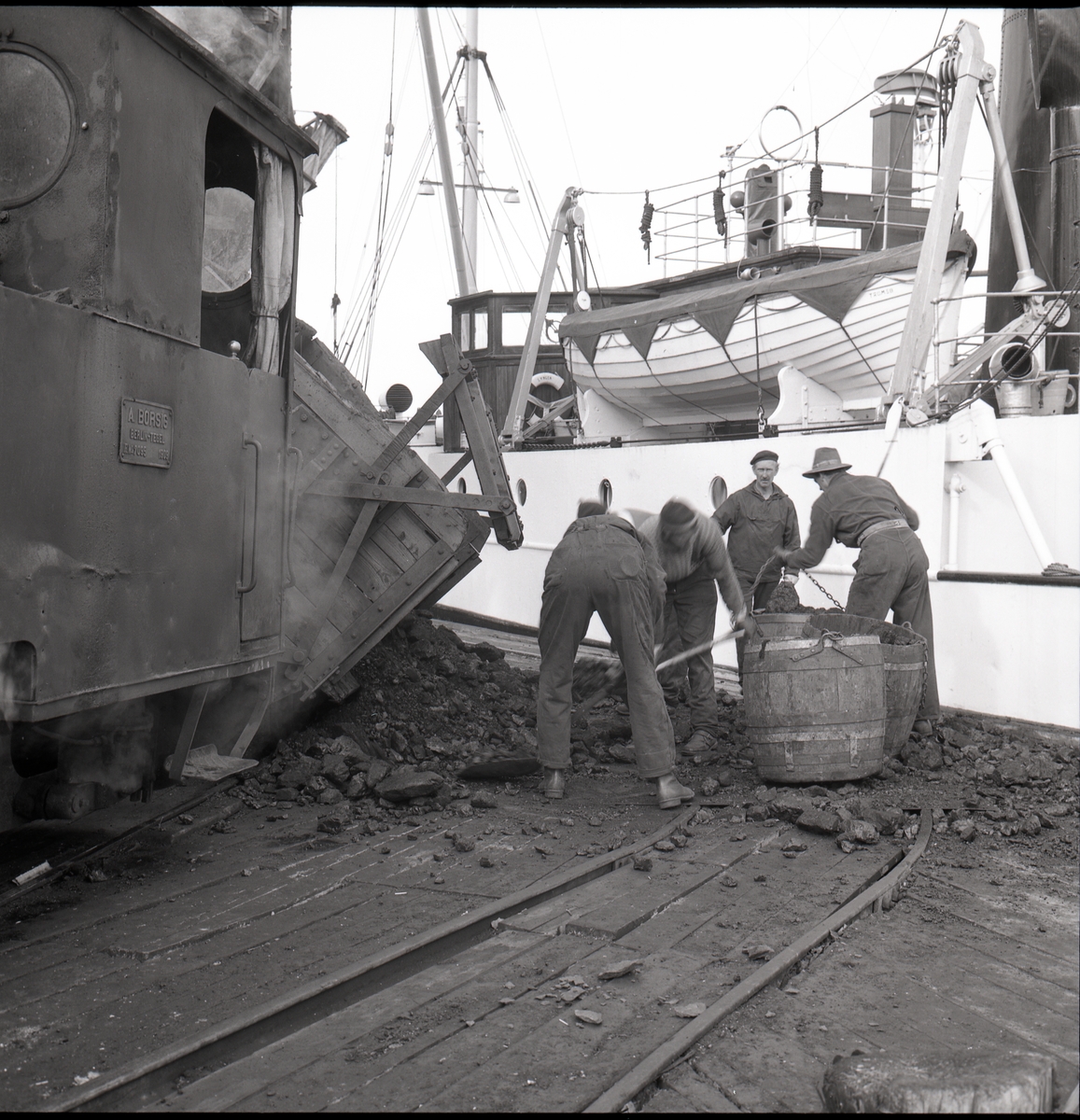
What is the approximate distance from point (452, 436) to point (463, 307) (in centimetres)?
197

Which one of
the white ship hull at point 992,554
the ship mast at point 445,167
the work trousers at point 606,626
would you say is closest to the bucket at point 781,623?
the work trousers at point 606,626

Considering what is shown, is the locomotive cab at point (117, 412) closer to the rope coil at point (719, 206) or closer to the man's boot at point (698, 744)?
the man's boot at point (698, 744)

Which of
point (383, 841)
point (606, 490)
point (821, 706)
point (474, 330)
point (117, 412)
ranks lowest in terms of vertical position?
point (383, 841)

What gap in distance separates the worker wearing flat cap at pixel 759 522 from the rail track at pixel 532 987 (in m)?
4.07

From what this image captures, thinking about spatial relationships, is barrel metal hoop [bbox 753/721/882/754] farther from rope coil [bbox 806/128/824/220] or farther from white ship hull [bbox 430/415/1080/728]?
rope coil [bbox 806/128/824/220]

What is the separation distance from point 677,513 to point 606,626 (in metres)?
1.34

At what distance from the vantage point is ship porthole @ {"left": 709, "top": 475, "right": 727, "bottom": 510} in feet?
37.1

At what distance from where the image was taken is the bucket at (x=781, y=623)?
297 inches

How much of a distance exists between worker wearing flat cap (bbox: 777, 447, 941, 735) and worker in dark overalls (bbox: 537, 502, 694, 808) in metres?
1.86

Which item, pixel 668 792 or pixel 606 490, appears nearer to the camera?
pixel 668 792

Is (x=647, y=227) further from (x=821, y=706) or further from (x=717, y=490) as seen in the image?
(x=821, y=706)

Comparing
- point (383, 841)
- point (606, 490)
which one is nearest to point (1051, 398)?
point (606, 490)

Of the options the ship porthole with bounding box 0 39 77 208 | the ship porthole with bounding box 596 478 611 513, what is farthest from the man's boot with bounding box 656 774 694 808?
the ship porthole with bounding box 596 478 611 513

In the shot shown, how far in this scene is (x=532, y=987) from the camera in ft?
11.9
